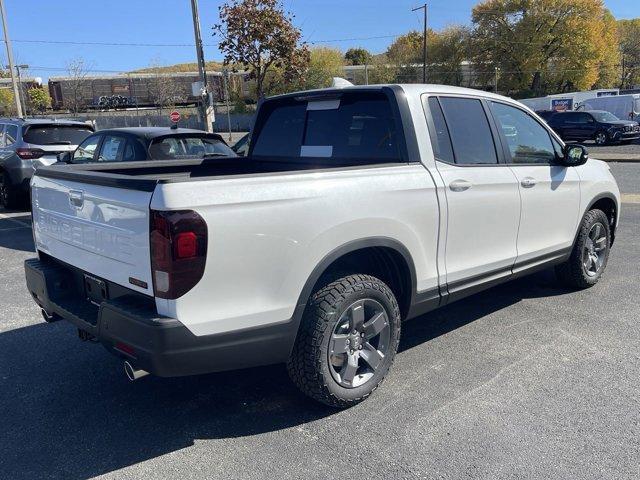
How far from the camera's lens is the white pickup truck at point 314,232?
8.38 feet

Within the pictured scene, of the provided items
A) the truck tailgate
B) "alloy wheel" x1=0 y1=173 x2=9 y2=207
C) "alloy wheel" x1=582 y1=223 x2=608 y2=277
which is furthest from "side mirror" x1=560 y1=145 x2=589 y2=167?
"alloy wheel" x1=0 y1=173 x2=9 y2=207

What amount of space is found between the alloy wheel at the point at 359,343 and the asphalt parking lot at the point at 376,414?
23cm

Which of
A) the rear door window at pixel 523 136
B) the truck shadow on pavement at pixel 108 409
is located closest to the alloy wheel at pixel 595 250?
the rear door window at pixel 523 136

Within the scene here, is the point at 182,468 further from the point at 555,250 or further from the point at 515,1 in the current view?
the point at 515,1

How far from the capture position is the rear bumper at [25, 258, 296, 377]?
99.0 inches

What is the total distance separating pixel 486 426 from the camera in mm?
3049

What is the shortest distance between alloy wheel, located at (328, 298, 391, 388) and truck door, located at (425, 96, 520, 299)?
68cm

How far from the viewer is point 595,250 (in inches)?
214

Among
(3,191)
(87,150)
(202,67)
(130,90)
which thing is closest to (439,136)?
(87,150)

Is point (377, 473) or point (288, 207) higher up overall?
point (288, 207)

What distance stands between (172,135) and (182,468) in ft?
18.2

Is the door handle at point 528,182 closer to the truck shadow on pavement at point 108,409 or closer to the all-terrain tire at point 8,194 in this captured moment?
the truck shadow on pavement at point 108,409

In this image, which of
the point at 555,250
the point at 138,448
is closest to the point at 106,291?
the point at 138,448

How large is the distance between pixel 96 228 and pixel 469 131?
265cm
